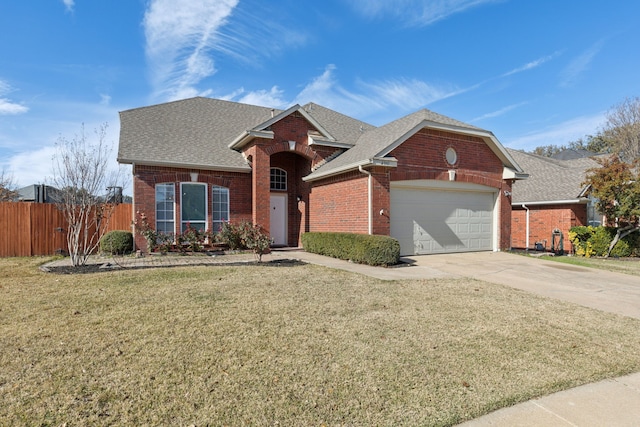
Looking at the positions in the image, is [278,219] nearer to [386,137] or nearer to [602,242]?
[386,137]

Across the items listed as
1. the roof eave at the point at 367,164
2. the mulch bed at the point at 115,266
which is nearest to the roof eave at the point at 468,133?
the roof eave at the point at 367,164

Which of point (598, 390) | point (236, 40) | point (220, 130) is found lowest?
point (598, 390)

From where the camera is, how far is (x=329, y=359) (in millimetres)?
3844

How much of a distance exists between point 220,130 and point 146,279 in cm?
1032

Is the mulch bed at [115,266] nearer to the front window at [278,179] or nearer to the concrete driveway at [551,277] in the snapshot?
the concrete driveway at [551,277]

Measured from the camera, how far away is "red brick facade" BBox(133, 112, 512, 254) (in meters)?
11.8

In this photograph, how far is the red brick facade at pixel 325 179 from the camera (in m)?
11.8

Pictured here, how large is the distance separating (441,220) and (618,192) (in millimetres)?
7765

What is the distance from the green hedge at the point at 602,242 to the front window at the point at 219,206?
50.5ft

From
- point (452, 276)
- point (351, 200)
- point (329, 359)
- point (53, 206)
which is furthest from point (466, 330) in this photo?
point (53, 206)

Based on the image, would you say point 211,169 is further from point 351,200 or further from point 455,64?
point 455,64

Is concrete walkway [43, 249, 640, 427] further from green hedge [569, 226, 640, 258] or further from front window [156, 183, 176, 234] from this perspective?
green hedge [569, 226, 640, 258]

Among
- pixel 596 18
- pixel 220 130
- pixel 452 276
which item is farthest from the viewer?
pixel 220 130

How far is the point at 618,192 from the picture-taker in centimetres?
1412
